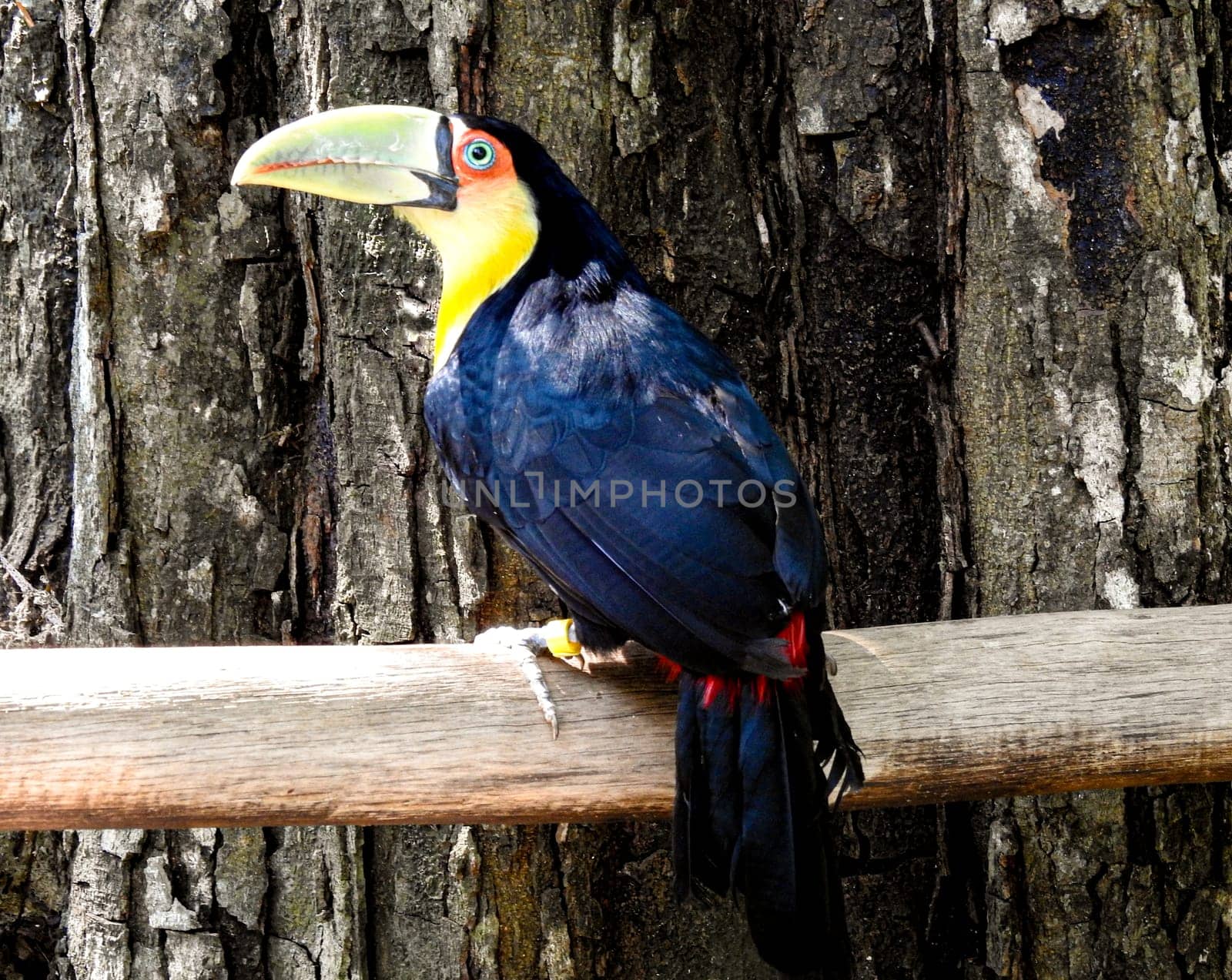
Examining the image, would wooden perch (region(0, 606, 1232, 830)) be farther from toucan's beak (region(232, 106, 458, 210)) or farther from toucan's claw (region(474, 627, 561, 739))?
toucan's beak (region(232, 106, 458, 210))

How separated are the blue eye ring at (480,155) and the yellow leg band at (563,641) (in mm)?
762

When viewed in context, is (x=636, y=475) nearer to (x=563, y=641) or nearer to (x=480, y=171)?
(x=563, y=641)

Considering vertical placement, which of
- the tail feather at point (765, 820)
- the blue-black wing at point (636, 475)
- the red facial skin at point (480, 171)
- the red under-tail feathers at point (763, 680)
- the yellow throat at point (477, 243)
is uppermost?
the red facial skin at point (480, 171)

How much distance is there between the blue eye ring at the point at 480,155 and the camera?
76.7 inches

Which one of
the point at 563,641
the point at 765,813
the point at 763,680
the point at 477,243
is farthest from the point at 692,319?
the point at 765,813

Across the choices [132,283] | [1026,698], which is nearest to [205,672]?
[132,283]

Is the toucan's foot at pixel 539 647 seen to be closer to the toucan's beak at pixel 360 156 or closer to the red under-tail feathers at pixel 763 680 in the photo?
the red under-tail feathers at pixel 763 680

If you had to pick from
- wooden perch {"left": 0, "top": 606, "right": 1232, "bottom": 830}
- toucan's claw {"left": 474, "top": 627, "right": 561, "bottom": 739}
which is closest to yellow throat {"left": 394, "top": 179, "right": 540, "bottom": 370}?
toucan's claw {"left": 474, "top": 627, "right": 561, "bottom": 739}

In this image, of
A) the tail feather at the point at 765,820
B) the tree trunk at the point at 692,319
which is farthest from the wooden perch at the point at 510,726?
the tree trunk at the point at 692,319

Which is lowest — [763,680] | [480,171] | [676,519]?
[763,680]

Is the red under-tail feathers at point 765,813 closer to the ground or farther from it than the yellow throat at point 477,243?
closer to the ground

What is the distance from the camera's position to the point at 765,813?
5.10 ft

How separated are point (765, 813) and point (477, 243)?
1066mm

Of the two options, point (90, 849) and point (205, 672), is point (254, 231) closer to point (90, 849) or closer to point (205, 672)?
point (205, 672)
